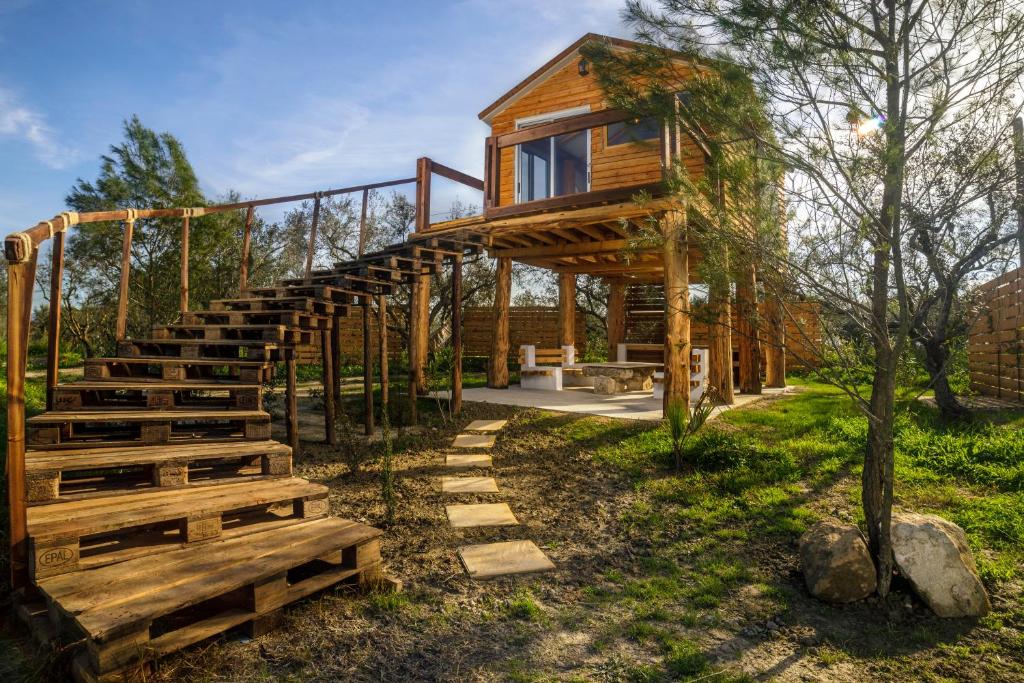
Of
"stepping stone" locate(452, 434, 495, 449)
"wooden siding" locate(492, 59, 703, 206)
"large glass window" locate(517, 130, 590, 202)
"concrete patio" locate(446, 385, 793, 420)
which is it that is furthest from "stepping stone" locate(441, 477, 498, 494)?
"large glass window" locate(517, 130, 590, 202)

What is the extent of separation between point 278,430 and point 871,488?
7196 mm

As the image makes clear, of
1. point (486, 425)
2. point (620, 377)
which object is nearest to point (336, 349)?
point (486, 425)

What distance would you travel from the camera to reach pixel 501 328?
451 inches

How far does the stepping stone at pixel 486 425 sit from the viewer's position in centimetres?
792

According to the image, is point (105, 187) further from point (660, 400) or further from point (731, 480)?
point (731, 480)

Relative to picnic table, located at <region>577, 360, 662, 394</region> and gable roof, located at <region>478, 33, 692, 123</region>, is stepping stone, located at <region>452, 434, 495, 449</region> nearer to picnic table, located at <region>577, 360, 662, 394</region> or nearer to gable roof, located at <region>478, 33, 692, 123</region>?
picnic table, located at <region>577, 360, 662, 394</region>

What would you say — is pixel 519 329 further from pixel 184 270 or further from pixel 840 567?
pixel 840 567

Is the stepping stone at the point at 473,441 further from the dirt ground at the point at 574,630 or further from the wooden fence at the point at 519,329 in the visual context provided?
the wooden fence at the point at 519,329

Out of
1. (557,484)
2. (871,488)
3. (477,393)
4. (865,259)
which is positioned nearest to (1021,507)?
(871,488)

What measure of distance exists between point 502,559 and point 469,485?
1737 mm

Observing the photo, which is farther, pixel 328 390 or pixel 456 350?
pixel 456 350

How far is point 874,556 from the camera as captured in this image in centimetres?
376

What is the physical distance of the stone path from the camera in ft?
12.8

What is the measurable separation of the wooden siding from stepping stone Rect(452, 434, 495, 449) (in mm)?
5597
